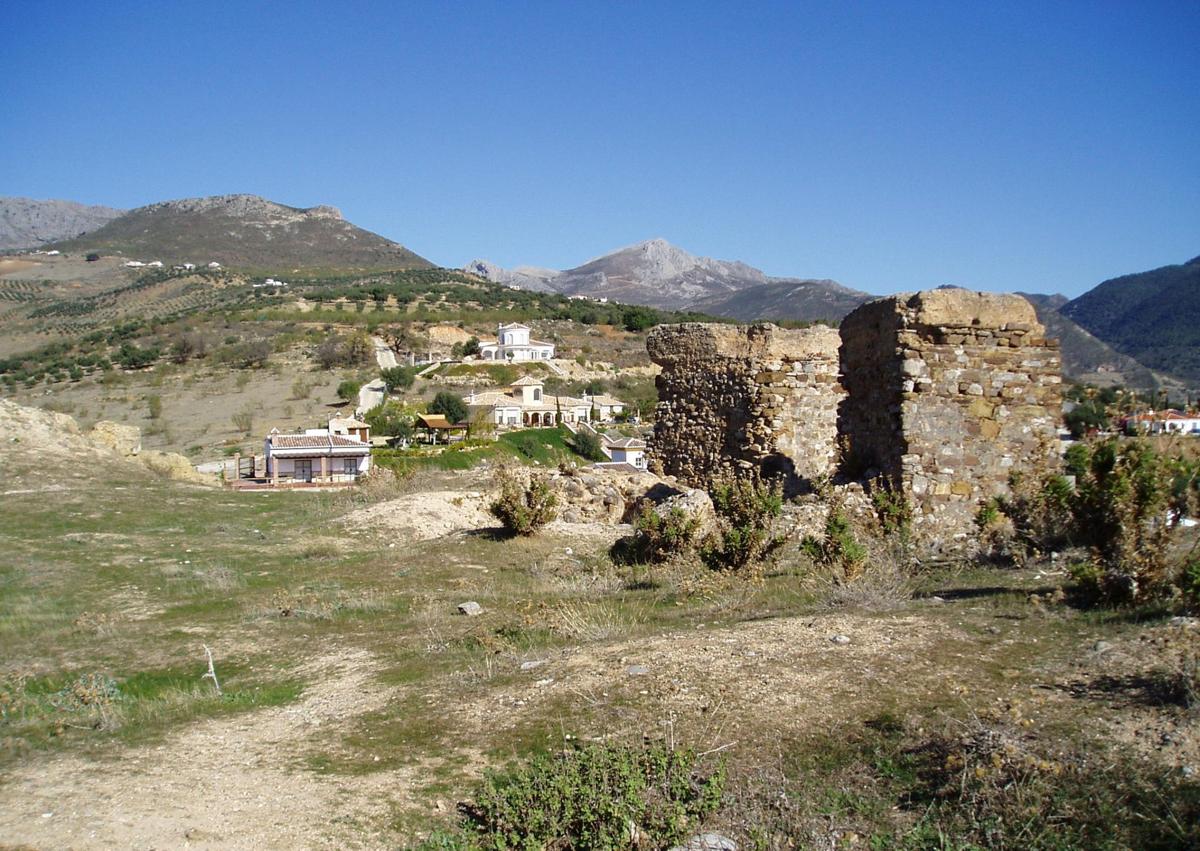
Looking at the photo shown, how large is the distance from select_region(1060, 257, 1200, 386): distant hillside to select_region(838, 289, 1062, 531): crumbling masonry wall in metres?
45.1

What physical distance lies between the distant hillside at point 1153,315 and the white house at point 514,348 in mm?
44168

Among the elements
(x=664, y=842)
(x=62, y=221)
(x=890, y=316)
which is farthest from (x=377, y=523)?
(x=62, y=221)

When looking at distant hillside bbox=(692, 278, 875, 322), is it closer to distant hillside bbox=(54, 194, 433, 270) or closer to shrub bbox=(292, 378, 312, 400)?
distant hillside bbox=(54, 194, 433, 270)

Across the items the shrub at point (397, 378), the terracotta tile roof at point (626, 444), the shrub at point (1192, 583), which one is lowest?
the terracotta tile roof at point (626, 444)

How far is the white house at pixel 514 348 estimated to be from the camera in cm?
7331

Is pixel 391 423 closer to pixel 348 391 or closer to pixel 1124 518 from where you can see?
pixel 348 391

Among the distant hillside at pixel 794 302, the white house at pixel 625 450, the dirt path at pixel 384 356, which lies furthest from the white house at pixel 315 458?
the distant hillside at pixel 794 302

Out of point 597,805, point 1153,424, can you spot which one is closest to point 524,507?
point 1153,424

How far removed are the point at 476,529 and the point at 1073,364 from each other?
49.1 metres

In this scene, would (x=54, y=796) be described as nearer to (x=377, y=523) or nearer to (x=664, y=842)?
(x=664, y=842)

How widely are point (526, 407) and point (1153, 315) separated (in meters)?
48.2

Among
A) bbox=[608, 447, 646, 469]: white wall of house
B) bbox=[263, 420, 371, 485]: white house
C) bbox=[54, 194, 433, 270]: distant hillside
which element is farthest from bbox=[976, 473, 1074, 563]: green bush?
bbox=[54, 194, 433, 270]: distant hillside

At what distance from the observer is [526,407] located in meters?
55.8

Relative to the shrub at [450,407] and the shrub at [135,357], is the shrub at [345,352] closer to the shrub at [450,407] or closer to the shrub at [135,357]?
the shrub at [135,357]
